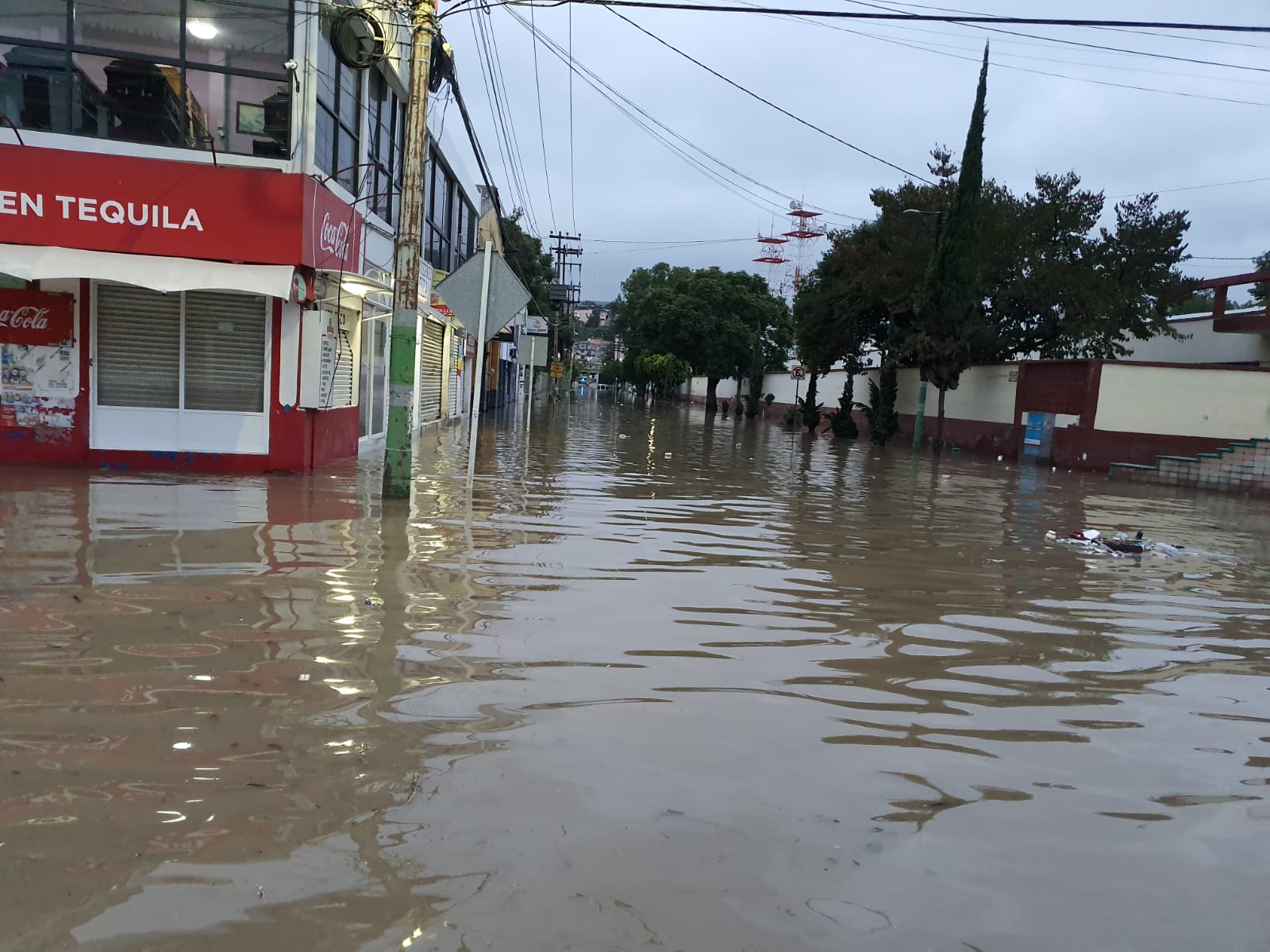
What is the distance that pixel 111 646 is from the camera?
5.20 m

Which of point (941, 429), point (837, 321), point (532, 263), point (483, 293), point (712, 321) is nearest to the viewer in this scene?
point (483, 293)

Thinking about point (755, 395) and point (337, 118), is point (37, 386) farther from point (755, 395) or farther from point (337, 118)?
point (755, 395)

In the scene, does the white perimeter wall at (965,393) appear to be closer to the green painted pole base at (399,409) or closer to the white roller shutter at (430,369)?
the white roller shutter at (430,369)

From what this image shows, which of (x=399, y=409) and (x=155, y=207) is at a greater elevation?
(x=155, y=207)

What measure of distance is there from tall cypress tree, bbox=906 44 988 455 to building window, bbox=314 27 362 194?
61.2ft

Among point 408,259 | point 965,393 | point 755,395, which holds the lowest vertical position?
point 755,395

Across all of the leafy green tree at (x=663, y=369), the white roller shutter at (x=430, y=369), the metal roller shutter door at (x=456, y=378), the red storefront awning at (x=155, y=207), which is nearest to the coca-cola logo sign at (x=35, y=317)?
the red storefront awning at (x=155, y=207)

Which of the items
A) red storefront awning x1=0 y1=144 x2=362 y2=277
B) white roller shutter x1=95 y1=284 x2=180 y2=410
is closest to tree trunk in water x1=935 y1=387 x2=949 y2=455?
red storefront awning x1=0 y1=144 x2=362 y2=277

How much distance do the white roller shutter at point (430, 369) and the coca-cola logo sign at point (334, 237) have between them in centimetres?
990

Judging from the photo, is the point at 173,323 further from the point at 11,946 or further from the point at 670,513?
the point at 11,946

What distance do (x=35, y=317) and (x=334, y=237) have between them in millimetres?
3904

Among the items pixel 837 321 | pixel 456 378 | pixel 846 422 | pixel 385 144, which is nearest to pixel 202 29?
pixel 385 144

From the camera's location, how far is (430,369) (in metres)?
27.3

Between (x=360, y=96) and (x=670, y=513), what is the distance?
919 cm
